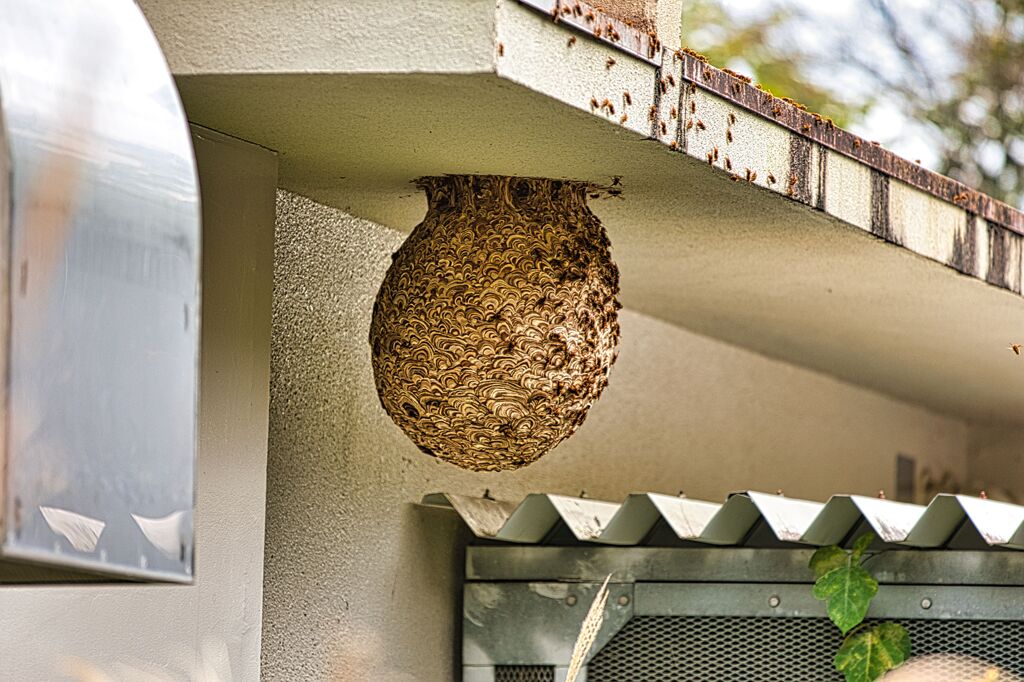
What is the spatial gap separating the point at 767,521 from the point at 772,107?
1.18 meters

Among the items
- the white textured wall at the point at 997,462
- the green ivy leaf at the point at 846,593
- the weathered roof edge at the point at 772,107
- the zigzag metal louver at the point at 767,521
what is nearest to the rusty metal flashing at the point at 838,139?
the weathered roof edge at the point at 772,107

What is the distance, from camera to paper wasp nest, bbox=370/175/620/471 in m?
3.66

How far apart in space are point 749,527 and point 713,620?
0.29m

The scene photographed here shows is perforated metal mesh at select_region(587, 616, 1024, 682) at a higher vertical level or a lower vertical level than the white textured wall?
lower

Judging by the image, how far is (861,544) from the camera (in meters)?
4.30

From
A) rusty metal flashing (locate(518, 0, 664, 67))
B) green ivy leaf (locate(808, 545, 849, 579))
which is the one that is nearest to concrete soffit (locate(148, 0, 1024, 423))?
rusty metal flashing (locate(518, 0, 664, 67))

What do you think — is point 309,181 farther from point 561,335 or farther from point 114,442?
point 114,442

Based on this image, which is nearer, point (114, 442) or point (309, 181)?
point (114, 442)

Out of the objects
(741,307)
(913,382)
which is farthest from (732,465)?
(741,307)

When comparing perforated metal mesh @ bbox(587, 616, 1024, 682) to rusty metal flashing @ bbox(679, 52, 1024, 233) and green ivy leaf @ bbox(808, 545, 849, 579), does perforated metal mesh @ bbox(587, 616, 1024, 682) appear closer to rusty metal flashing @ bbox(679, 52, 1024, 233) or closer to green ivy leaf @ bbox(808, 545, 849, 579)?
green ivy leaf @ bbox(808, 545, 849, 579)

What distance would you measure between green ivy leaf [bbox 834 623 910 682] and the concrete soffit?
989mm

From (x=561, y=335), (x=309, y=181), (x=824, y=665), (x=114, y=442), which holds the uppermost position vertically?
(x=309, y=181)

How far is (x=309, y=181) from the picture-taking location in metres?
3.90

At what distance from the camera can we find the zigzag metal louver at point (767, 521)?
13.8 ft
